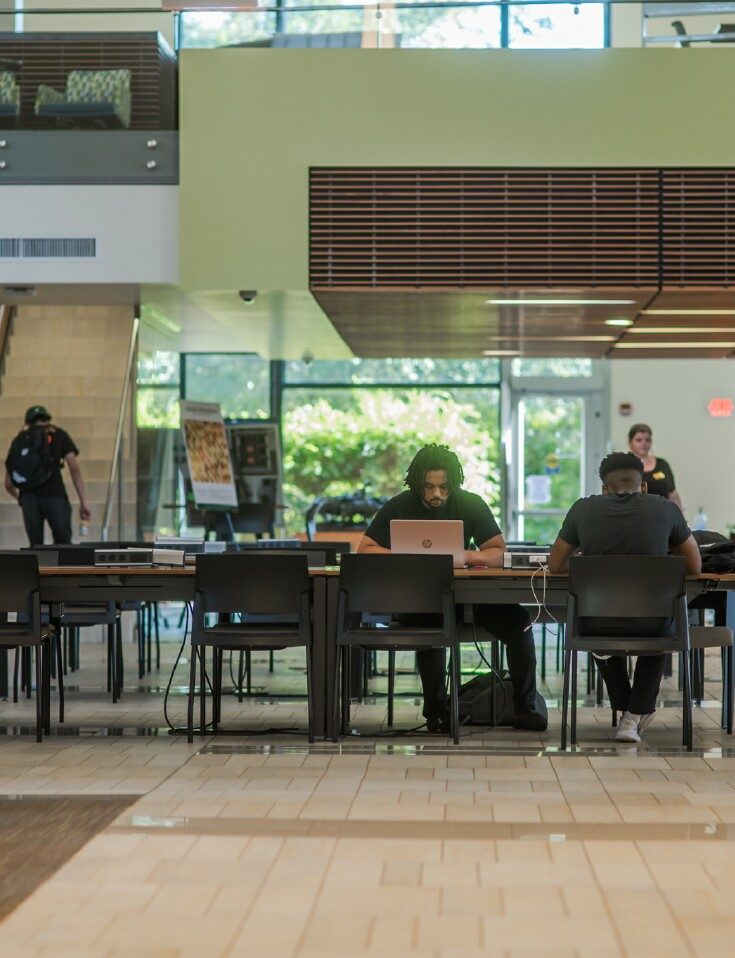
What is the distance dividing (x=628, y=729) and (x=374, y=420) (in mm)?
9151

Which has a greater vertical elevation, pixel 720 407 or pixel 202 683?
pixel 720 407

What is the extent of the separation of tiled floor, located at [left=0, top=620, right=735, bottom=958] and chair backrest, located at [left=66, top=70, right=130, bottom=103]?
15.9 ft

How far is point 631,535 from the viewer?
6121 mm

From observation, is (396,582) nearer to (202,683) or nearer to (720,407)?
(202,683)

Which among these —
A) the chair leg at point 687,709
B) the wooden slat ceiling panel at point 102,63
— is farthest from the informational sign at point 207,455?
the chair leg at point 687,709

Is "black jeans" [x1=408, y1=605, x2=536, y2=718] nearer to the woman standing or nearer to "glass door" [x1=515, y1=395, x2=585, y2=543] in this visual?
the woman standing

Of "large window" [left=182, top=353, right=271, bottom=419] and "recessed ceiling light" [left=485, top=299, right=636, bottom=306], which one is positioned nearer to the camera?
"recessed ceiling light" [left=485, top=299, right=636, bottom=306]

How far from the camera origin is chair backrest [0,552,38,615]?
631 centimetres

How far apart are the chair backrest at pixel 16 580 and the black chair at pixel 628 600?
2.40 metres

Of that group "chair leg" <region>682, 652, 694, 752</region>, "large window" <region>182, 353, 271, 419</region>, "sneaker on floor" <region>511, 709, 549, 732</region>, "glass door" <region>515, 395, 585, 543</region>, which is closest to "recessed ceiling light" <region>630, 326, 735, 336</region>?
"glass door" <region>515, 395, 585, 543</region>

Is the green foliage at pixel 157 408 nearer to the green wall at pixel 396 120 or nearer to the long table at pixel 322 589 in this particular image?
the green wall at pixel 396 120

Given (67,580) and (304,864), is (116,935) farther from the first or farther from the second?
(67,580)

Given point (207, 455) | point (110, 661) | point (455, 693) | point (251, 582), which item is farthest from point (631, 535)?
point (207, 455)

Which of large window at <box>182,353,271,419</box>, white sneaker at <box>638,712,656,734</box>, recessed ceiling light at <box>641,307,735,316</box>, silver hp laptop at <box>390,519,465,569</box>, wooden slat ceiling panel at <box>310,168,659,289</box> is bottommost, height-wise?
white sneaker at <box>638,712,656,734</box>
